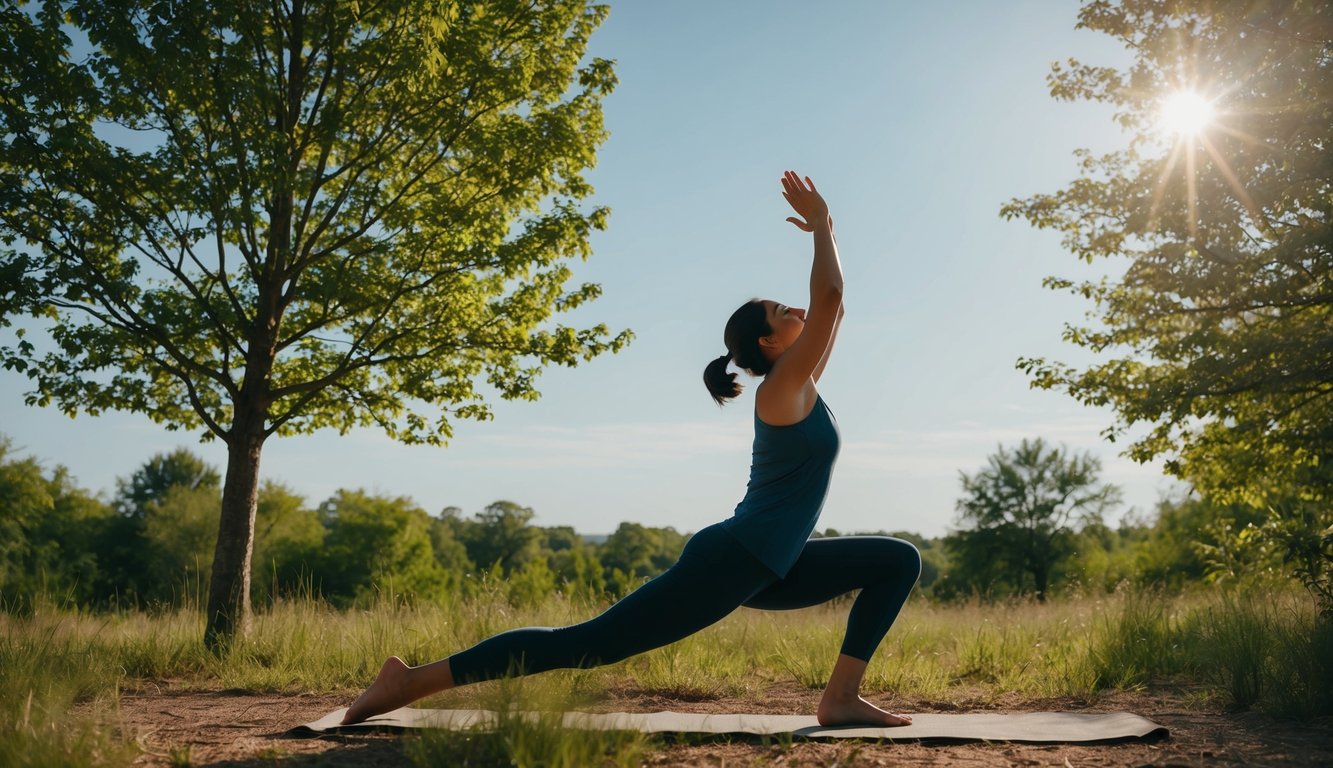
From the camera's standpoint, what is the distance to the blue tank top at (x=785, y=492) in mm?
3447

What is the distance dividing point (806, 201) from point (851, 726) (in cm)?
223

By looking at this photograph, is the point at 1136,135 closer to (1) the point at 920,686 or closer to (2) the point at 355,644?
(1) the point at 920,686

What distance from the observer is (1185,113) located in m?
9.73

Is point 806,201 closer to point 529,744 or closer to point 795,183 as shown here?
point 795,183

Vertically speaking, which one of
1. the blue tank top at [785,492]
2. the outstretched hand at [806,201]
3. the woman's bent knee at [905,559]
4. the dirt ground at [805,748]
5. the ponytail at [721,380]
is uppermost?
the outstretched hand at [806,201]

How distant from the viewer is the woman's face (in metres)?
3.67

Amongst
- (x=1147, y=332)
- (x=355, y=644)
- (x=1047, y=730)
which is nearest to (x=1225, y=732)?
(x=1047, y=730)

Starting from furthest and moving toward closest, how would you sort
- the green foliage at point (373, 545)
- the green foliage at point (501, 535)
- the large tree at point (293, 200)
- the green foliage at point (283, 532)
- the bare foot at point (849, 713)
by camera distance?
1. the green foliage at point (501, 535)
2. the green foliage at point (373, 545)
3. the green foliage at point (283, 532)
4. the large tree at point (293, 200)
5. the bare foot at point (849, 713)

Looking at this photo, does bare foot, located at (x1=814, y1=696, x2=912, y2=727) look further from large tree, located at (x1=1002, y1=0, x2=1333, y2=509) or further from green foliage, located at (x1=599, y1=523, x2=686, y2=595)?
green foliage, located at (x1=599, y1=523, x2=686, y2=595)

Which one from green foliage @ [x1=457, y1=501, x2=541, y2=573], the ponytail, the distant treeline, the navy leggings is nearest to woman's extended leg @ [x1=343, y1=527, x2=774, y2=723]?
the navy leggings

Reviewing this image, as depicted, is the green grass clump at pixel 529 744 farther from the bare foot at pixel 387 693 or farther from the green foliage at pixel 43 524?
the green foliage at pixel 43 524

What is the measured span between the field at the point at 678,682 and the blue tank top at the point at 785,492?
0.76 metres

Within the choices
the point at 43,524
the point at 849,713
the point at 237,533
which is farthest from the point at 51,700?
the point at 43,524

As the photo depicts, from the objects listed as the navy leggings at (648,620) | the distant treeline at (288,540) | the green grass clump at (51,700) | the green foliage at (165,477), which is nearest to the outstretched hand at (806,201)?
the navy leggings at (648,620)
